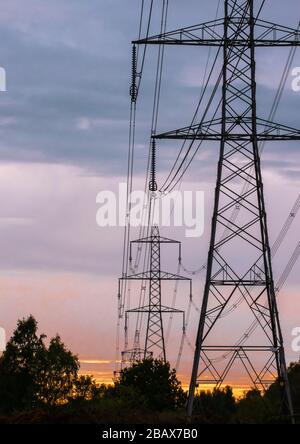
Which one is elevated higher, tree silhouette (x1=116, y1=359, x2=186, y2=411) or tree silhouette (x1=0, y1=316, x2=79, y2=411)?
tree silhouette (x1=0, y1=316, x2=79, y2=411)

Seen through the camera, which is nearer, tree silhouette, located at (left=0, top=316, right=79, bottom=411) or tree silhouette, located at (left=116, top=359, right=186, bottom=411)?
tree silhouette, located at (left=116, top=359, right=186, bottom=411)

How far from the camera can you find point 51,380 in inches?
4978

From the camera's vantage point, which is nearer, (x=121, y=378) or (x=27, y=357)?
(x=121, y=378)

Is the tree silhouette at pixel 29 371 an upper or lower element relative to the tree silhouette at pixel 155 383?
upper

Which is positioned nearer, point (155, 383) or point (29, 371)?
point (155, 383)

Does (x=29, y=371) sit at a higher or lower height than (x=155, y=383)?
higher

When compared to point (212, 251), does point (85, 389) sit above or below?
above

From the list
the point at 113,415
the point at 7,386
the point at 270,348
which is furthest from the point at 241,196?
the point at 7,386

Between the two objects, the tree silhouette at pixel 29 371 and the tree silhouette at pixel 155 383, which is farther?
the tree silhouette at pixel 29 371
